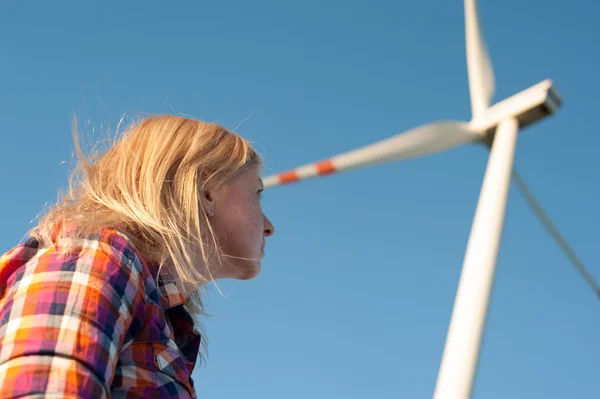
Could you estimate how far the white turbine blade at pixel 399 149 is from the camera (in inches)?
629

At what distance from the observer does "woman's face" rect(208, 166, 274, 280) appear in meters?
4.83

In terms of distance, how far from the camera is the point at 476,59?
21828mm

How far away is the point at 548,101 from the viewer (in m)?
18.7

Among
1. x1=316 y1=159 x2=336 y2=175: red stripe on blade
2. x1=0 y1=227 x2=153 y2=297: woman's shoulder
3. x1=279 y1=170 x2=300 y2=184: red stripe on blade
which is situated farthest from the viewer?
x1=316 y1=159 x2=336 y2=175: red stripe on blade

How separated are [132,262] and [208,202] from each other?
1332 mm

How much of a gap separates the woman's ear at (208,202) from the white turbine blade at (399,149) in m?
10.2

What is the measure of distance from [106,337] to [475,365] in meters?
8.25

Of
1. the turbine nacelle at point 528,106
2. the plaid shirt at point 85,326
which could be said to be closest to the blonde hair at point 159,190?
the plaid shirt at point 85,326

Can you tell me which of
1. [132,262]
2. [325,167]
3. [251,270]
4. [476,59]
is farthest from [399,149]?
[132,262]

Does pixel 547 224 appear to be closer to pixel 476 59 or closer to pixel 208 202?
pixel 476 59

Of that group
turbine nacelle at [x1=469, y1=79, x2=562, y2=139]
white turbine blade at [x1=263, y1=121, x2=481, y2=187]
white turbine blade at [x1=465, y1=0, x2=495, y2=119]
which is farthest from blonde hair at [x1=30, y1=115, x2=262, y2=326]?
white turbine blade at [x1=465, y1=0, x2=495, y2=119]

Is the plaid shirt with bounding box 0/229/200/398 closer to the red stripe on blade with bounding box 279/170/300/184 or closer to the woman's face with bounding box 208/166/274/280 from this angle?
the woman's face with bounding box 208/166/274/280

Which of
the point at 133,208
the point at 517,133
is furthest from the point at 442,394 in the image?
the point at 517,133

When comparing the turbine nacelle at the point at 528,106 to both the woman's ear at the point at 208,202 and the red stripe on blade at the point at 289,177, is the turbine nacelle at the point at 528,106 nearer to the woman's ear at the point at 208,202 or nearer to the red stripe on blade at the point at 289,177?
the red stripe on blade at the point at 289,177
